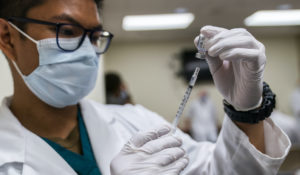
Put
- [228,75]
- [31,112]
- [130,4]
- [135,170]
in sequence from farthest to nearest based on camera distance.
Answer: [130,4]
[31,112]
[228,75]
[135,170]

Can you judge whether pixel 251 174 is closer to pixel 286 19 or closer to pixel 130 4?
pixel 130 4

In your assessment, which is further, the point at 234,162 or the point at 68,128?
the point at 68,128

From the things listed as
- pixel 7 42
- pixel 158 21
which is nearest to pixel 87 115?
pixel 7 42

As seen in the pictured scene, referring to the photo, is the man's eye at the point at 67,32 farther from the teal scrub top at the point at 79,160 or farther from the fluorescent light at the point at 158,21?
the fluorescent light at the point at 158,21

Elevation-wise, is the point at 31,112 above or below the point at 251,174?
above

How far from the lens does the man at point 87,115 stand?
63cm

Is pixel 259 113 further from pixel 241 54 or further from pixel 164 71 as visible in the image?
pixel 164 71

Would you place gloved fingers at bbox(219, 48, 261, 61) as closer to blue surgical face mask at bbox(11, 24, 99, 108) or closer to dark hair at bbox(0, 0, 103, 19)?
blue surgical face mask at bbox(11, 24, 99, 108)

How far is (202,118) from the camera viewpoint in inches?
181

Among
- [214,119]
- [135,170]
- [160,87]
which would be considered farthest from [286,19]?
[135,170]

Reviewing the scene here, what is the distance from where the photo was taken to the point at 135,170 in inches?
23.7

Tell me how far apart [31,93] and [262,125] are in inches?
27.3

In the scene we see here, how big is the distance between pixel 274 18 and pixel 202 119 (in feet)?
6.32

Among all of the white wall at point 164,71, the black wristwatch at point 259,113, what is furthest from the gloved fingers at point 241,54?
the white wall at point 164,71
